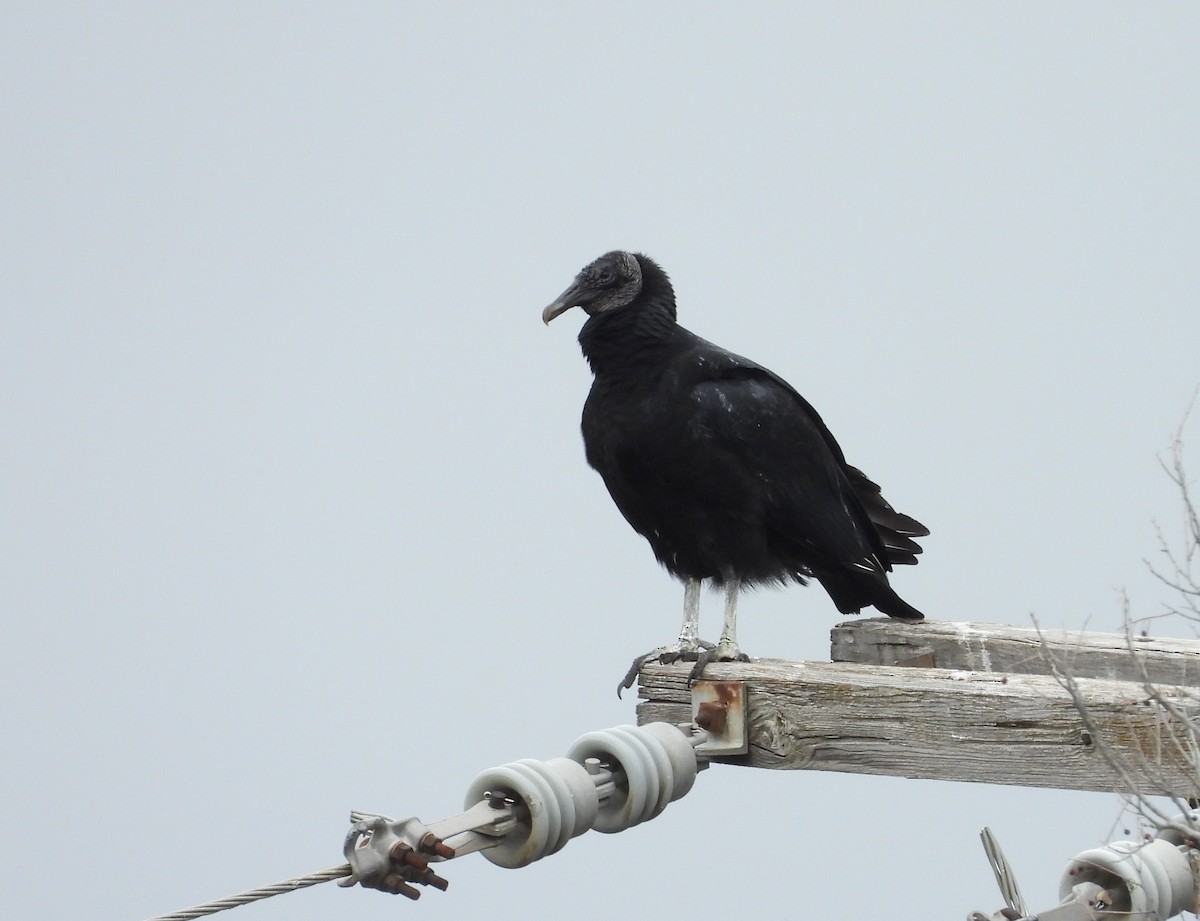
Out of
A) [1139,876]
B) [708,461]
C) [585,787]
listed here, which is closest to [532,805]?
[585,787]

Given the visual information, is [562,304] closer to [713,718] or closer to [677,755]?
[713,718]

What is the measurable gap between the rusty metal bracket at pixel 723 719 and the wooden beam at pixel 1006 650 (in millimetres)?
615

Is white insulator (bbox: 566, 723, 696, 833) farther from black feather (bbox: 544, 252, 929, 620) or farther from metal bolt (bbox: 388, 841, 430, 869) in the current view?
black feather (bbox: 544, 252, 929, 620)

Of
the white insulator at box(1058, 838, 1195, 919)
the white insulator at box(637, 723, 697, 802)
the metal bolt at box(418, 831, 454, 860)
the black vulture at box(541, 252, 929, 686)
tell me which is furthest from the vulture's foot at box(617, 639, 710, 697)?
the metal bolt at box(418, 831, 454, 860)

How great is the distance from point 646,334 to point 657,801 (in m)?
1.54

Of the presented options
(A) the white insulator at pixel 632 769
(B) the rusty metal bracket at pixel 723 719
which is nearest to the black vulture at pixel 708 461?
(B) the rusty metal bracket at pixel 723 719

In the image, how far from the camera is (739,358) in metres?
4.07

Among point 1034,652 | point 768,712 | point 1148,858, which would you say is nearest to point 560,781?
point 768,712

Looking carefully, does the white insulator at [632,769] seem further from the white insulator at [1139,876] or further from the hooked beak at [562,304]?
the hooked beak at [562,304]

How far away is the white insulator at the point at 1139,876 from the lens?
2639 mm

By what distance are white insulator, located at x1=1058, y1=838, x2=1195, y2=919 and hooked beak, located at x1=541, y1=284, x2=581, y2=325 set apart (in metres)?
2.00

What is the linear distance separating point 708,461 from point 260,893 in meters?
2.14

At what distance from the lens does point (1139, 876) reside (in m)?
2.62

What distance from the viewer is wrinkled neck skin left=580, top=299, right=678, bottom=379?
4.06 meters
